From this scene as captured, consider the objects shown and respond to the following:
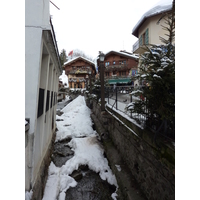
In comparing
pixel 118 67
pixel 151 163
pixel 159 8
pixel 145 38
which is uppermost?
pixel 159 8

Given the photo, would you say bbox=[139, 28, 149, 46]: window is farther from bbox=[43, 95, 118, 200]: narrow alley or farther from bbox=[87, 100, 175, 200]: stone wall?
bbox=[87, 100, 175, 200]: stone wall

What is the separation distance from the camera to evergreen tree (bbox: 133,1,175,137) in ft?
8.07

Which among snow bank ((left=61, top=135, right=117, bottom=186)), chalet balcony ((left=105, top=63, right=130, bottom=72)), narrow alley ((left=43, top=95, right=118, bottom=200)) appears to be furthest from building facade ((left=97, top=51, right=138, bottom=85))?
narrow alley ((left=43, top=95, right=118, bottom=200))

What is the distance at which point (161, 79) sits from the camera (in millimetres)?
2463

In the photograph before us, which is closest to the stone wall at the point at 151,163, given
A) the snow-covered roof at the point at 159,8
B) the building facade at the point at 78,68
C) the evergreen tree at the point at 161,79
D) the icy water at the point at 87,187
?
the evergreen tree at the point at 161,79

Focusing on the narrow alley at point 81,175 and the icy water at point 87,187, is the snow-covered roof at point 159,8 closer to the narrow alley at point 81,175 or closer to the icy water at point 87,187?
the narrow alley at point 81,175

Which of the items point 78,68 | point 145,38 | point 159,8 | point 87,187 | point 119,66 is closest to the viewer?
point 87,187

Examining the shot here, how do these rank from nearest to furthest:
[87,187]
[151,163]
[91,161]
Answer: [151,163] → [87,187] → [91,161]

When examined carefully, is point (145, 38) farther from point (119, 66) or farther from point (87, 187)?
point (119, 66)

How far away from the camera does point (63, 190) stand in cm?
443

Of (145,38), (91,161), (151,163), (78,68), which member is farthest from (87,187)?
(78,68)

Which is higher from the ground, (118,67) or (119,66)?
(119,66)

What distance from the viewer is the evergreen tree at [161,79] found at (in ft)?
8.07

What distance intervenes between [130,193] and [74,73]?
3695 centimetres
